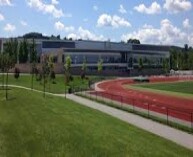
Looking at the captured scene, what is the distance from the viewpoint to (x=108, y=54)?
157m

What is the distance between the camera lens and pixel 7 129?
2925 cm

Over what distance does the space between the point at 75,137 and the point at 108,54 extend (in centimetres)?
13211

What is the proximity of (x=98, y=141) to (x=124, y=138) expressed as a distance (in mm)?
1845

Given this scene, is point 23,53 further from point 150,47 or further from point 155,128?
point 155,128

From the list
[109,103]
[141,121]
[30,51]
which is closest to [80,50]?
[30,51]

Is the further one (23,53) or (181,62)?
(181,62)

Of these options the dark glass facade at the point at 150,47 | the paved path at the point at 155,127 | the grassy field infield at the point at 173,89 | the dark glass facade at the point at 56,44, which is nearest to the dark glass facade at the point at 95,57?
the dark glass facade at the point at 56,44

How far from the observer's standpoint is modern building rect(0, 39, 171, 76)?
136 metres

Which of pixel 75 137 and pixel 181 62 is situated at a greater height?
pixel 181 62

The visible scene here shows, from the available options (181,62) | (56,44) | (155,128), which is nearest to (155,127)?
(155,128)

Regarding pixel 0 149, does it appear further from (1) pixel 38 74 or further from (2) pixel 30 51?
(2) pixel 30 51

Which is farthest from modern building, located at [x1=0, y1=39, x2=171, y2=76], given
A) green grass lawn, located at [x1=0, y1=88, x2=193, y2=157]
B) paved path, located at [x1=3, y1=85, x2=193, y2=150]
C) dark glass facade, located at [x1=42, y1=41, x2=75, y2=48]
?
green grass lawn, located at [x1=0, y1=88, x2=193, y2=157]

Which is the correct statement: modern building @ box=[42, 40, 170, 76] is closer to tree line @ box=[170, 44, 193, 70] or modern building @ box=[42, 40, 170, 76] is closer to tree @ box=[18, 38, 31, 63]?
tree line @ box=[170, 44, 193, 70]

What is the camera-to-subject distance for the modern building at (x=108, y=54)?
135625 millimetres
